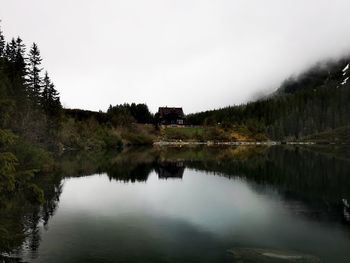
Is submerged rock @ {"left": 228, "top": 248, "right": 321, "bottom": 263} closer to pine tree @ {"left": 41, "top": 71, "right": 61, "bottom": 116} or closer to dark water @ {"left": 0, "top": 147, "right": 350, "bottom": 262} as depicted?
dark water @ {"left": 0, "top": 147, "right": 350, "bottom": 262}

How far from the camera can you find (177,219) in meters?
31.3

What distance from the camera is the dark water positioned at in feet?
73.8

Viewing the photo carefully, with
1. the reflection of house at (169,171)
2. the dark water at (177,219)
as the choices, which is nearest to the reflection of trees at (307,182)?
the dark water at (177,219)

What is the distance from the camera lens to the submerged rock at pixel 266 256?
20.7 meters

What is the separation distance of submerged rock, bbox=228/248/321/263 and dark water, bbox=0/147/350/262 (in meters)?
0.57

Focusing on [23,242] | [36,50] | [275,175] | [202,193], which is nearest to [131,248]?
[23,242]

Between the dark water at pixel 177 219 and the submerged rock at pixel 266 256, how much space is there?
57cm

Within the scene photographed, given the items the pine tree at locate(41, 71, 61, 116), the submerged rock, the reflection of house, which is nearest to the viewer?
the submerged rock

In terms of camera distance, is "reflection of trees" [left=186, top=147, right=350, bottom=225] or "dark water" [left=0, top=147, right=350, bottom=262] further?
"reflection of trees" [left=186, top=147, right=350, bottom=225]

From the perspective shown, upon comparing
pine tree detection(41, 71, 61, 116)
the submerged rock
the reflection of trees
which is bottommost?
the submerged rock

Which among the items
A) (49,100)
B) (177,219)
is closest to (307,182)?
(177,219)

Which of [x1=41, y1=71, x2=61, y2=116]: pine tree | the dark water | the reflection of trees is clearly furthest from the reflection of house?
[x1=41, y1=71, x2=61, y2=116]: pine tree

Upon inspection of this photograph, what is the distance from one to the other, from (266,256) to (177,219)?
36.0ft

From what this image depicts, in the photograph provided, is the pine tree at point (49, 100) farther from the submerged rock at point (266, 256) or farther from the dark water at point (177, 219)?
the submerged rock at point (266, 256)
